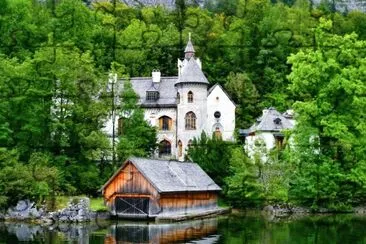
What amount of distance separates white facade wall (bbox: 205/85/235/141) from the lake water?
13.6 metres

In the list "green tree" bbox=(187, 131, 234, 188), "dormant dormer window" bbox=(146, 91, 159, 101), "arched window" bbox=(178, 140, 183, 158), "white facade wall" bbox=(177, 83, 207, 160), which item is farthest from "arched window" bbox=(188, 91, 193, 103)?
"green tree" bbox=(187, 131, 234, 188)

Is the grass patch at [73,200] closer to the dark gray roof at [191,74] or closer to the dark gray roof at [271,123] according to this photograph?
the dark gray roof at [191,74]

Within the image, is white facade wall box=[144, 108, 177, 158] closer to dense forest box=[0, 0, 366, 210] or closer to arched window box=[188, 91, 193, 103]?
arched window box=[188, 91, 193, 103]

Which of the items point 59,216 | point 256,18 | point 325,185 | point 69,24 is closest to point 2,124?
point 59,216

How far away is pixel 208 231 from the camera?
71.7ft

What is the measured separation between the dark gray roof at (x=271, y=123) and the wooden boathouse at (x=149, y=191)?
30.2ft

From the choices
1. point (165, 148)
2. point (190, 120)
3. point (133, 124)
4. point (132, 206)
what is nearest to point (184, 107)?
point (190, 120)

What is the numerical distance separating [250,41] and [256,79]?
9.03 ft

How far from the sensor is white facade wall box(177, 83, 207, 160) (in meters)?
39.0

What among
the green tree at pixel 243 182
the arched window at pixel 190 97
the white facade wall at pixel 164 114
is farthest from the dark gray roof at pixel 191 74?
the green tree at pixel 243 182

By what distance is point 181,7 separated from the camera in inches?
2055

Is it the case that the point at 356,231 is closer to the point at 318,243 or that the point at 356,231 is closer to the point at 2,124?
the point at 318,243

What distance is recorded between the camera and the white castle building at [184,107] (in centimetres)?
3909

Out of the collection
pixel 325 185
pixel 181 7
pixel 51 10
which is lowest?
pixel 325 185
